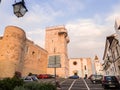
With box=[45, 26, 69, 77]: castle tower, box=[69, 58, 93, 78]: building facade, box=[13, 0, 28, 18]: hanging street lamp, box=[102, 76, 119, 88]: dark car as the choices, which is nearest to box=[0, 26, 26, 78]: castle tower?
box=[45, 26, 69, 77]: castle tower

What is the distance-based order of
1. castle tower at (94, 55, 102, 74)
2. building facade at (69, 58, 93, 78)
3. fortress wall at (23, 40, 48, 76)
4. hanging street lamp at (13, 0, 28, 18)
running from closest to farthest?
hanging street lamp at (13, 0, 28, 18), fortress wall at (23, 40, 48, 76), castle tower at (94, 55, 102, 74), building facade at (69, 58, 93, 78)

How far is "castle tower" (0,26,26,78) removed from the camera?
36.4 metres

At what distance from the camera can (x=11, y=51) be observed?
37.7m

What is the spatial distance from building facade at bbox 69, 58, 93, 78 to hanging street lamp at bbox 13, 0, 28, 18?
64818mm

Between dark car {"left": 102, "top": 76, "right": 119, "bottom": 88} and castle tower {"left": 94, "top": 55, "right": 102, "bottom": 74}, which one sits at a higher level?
castle tower {"left": 94, "top": 55, "right": 102, "bottom": 74}

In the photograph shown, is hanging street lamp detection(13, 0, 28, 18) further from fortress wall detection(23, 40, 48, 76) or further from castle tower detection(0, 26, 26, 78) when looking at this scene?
fortress wall detection(23, 40, 48, 76)

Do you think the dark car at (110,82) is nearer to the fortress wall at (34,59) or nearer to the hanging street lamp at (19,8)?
the hanging street lamp at (19,8)

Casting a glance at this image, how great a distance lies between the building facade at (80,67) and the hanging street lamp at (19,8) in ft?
213

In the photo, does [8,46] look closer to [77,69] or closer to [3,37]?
[3,37]

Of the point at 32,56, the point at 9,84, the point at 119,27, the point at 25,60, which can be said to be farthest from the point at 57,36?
the point at 9,84

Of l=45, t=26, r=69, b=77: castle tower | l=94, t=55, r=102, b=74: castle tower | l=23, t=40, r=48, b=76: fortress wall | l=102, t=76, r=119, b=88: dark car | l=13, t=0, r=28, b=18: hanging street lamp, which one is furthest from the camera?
l=94, t=55, r=102, b=74: castle tower

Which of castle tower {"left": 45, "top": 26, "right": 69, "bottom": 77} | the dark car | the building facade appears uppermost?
castle tower {"left": 45, "top": 26, "right": 69, "bottom": 77}

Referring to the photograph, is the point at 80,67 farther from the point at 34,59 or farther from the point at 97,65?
the point at 34,59

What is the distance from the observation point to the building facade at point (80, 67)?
69.4m
